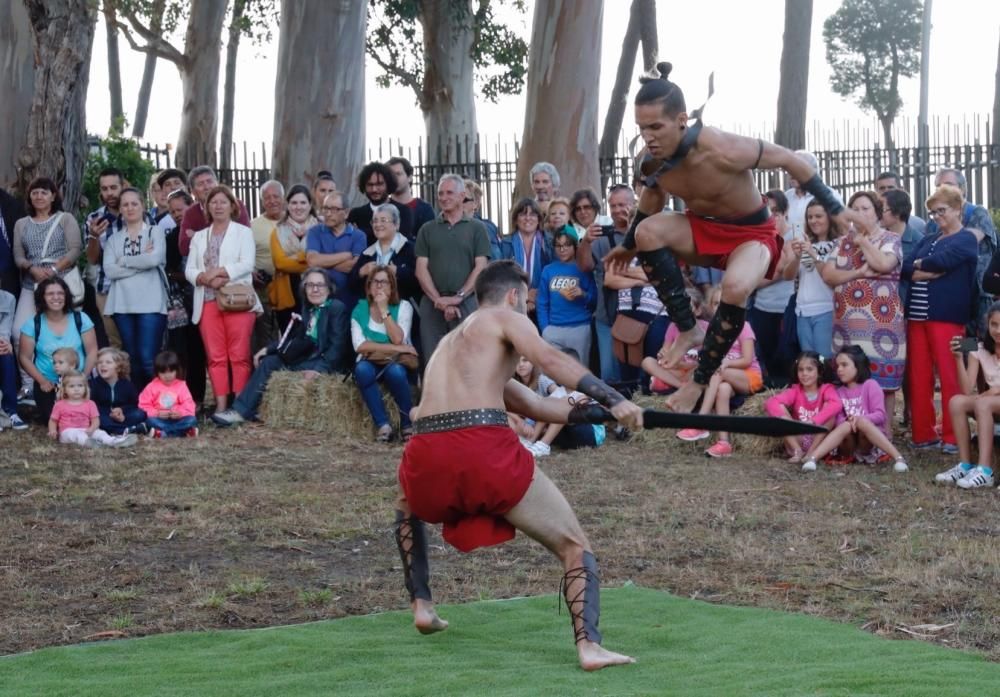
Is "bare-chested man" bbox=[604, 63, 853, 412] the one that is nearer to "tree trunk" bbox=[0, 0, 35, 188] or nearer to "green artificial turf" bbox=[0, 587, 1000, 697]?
"green artificial turf" bbox=[0, 587, 1000, 697]

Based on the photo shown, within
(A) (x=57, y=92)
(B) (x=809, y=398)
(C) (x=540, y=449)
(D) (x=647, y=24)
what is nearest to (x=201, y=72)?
(D) (x=647, y=24)

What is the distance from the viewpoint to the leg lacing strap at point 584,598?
5223 millimetres

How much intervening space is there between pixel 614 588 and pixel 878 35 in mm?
44188

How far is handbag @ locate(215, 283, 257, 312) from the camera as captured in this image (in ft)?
34.0

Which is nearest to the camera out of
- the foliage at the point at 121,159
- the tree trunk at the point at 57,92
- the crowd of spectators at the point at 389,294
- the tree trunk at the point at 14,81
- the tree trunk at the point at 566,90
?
the crowd of spectators at the point at 389,294

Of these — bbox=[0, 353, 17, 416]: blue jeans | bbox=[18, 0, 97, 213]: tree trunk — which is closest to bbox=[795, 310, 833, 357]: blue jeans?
bbox=[0, 353, 17, 416]: blue jeans

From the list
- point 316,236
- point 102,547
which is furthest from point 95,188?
point 102,547

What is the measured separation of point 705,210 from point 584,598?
70.7 inches

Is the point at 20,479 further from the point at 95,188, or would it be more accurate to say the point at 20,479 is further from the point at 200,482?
the point at 95,188

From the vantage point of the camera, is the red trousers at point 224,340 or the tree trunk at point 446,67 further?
the tree trunk at point 446,67

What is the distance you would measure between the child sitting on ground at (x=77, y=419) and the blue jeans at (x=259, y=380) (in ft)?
3.09

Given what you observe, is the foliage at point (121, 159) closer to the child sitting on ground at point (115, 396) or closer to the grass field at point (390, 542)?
the child sitting on ground at point (115, 396)

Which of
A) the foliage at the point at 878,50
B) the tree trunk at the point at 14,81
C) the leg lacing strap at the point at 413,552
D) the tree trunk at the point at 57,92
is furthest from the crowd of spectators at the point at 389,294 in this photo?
the foliage at the point at 878,50

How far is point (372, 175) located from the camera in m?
10.6
